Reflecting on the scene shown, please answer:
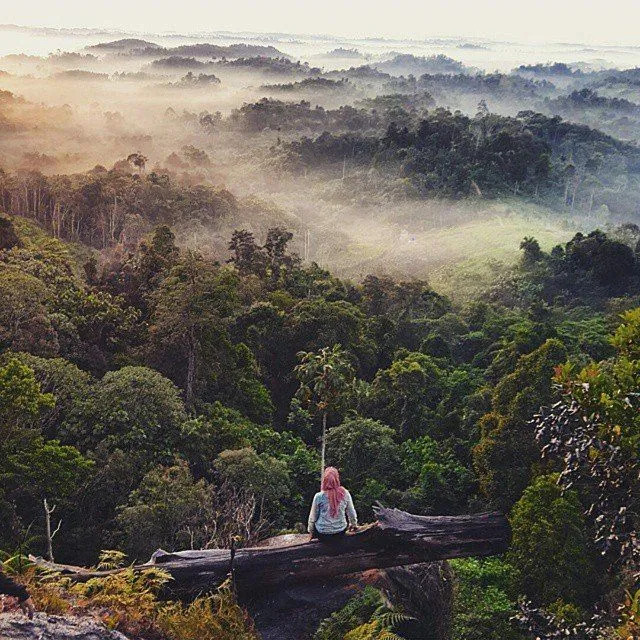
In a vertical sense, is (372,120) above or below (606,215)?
above

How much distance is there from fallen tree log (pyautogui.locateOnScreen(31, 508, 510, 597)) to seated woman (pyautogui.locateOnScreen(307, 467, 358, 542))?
15cm

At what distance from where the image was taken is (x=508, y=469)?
21016 millimetres

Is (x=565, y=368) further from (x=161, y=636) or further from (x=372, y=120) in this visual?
(x=372, y=120)

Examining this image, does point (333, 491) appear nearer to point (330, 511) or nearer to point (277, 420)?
point (330, 511)

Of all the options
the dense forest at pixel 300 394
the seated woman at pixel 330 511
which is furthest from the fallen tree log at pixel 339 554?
the dense forest at pixel 300 394

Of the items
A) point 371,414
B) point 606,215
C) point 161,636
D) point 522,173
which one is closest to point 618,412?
point 161,636

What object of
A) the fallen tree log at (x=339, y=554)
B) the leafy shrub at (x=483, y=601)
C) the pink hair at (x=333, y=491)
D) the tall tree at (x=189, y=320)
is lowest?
the leafy shrub at (x=483, y=601)

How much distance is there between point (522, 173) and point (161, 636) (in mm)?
87608

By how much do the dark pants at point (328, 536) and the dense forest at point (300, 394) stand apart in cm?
67

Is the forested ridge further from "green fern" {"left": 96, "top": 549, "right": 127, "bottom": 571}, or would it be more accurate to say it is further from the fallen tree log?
"green fern" {"left": 96, "top": 549, "right": 127, "bottom": 571}

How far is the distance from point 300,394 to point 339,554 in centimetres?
2103

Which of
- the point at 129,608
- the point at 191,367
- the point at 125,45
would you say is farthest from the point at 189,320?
the point at 125,45

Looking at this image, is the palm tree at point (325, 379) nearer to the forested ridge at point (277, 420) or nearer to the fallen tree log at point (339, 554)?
the forested ridge at point (277, 420)

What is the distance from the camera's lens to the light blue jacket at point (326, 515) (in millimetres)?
7922
